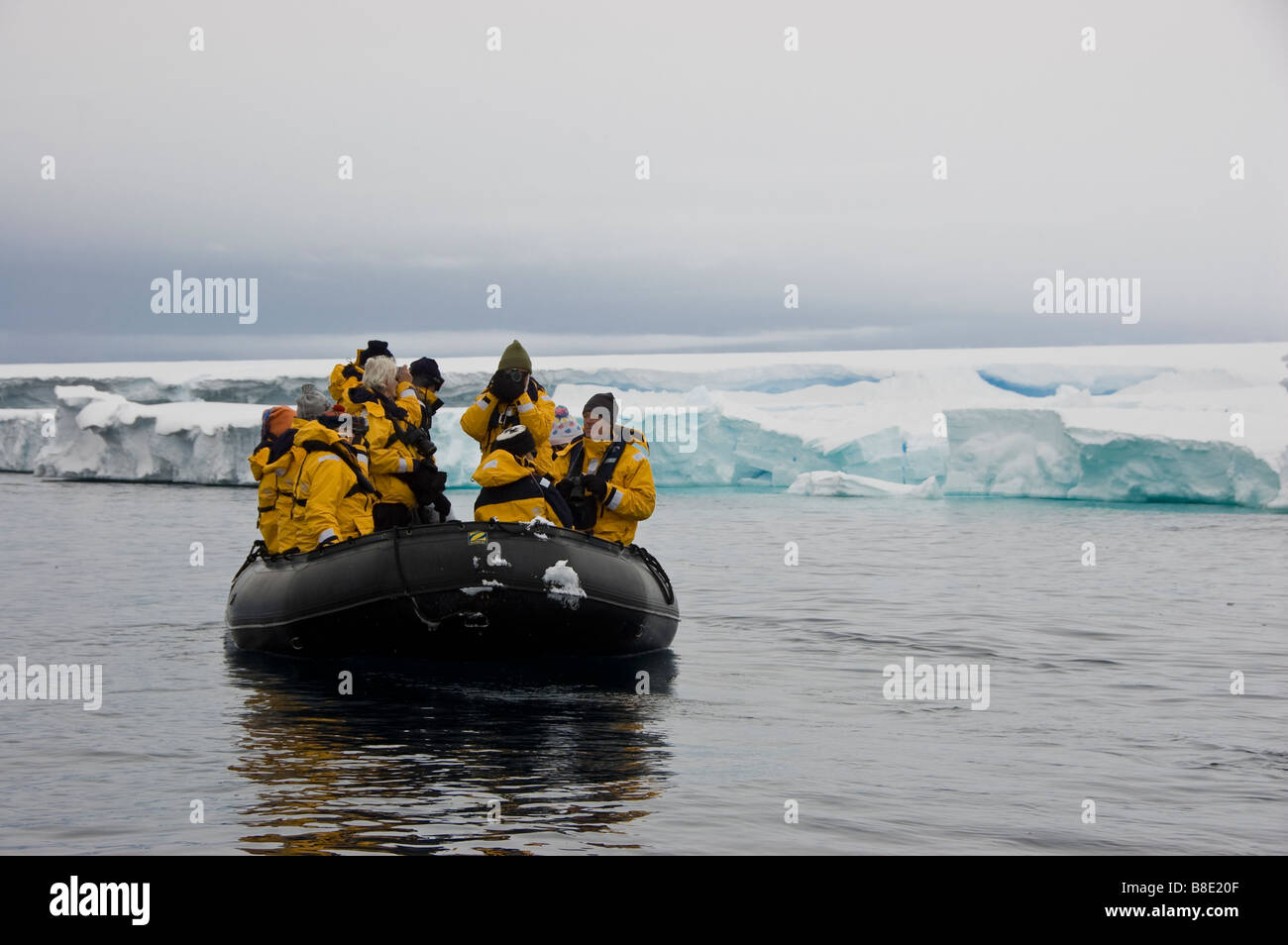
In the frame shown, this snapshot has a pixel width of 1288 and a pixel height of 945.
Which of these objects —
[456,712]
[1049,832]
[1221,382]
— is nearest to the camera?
[1049,832]

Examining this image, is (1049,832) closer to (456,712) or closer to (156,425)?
(456,712)

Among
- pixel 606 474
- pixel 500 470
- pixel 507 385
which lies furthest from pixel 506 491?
pixel 606 474

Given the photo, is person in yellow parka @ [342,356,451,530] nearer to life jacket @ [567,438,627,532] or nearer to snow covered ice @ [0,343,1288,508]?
life jacket @ [567,438,627,532]

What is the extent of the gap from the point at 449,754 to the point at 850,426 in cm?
2769

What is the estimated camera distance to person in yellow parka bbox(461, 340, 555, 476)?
857 cm

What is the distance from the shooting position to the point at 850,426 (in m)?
33.7

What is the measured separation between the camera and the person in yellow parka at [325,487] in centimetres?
852

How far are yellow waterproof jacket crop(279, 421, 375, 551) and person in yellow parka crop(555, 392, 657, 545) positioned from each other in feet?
4.58

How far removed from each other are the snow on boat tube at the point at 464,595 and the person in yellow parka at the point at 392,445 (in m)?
0.47

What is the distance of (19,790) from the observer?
20.4 feet

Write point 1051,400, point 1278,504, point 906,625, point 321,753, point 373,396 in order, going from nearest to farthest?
1. point 321,753
2. point 373,396
3. point 906,625
4. point 1278,504
5. point 1051,400

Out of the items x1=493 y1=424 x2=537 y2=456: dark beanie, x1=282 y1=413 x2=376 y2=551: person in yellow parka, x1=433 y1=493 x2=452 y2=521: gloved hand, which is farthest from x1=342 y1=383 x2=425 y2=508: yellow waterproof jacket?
x1=493 y1=424 x2=537 y2=456: dark beanie
